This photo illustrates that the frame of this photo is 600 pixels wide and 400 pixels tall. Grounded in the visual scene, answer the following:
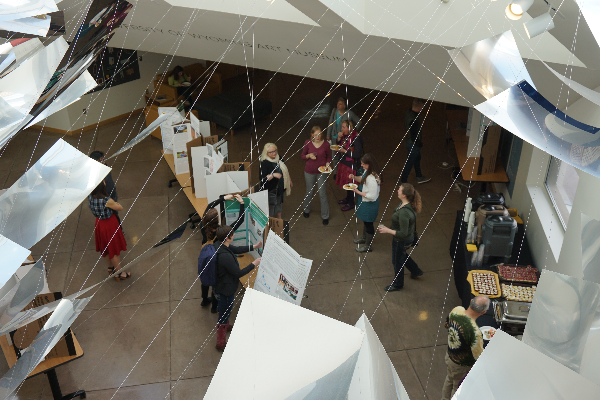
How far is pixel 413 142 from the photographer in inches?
341

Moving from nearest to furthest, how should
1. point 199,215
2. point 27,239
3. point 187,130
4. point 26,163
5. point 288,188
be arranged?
1. point 27,239
2. point 199,215
3. point 288,188
4. point 187,130
5. point 26,163

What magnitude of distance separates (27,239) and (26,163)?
9.36 meters

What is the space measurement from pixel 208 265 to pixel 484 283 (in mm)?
2732

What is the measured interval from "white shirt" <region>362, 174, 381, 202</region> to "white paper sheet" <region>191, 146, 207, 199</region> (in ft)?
7.04

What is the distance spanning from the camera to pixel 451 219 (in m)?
7.93

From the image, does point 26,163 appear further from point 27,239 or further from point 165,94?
point 27,239

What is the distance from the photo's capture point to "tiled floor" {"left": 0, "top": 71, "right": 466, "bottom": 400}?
5484 millimetres

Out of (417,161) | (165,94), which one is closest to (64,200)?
(417,161)

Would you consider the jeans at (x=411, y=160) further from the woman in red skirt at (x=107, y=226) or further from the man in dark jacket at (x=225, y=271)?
the woman in red skirt at (x=107, y=226)

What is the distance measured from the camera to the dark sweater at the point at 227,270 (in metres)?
5.18

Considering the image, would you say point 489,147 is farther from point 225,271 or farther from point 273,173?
point 225,271

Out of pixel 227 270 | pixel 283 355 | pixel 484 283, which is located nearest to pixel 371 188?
pixel 484 283

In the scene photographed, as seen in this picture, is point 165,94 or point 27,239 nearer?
point 27,239

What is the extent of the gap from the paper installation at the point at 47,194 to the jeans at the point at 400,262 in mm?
4771
